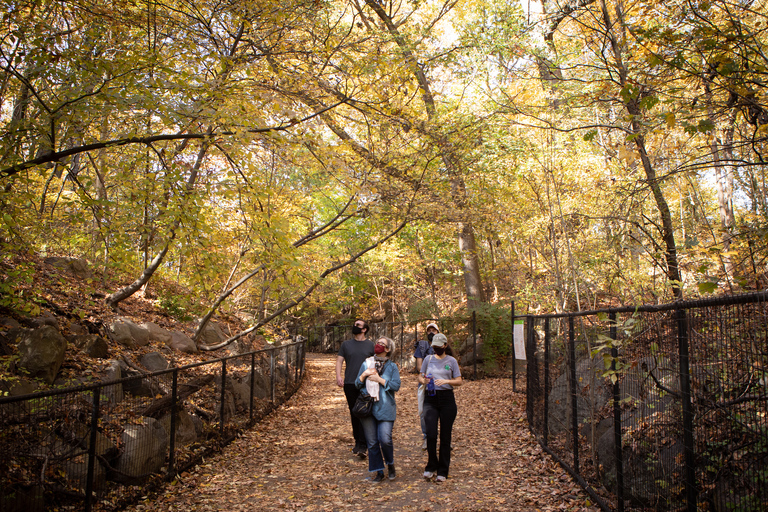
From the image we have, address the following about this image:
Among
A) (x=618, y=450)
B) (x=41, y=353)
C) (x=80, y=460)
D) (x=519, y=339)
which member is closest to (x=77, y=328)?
(x=41, y=353)

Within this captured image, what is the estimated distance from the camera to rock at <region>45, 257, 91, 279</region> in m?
11.2

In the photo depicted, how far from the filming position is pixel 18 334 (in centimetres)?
688

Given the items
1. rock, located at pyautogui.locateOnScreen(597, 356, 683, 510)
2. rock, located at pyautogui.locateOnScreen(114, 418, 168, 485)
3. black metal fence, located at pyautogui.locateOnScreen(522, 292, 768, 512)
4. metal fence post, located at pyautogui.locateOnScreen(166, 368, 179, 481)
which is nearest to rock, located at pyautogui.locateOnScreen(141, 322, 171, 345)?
metal fence post, located at pyautogui.locateOnScreen(166, 368, 179, 481)

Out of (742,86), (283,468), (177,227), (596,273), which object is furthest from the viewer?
(596,273)

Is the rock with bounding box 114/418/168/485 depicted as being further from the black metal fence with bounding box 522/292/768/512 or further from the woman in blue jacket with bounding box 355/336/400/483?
the black metal fence with bounding box 522/292/768/512

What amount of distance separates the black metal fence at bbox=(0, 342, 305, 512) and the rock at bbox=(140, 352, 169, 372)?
1262 millimetres

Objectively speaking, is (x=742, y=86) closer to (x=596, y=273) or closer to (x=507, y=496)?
(x=507, y=496)

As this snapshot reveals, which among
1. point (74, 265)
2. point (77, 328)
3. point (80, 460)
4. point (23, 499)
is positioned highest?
point (74, 265)

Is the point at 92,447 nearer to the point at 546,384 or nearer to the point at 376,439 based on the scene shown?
the point at 376,439

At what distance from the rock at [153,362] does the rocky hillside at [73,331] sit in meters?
0.02

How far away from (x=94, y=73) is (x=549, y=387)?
729 cm

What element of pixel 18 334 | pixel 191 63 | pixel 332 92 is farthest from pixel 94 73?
pixel 332 92

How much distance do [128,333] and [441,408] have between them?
627 cm

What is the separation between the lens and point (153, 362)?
905cm
